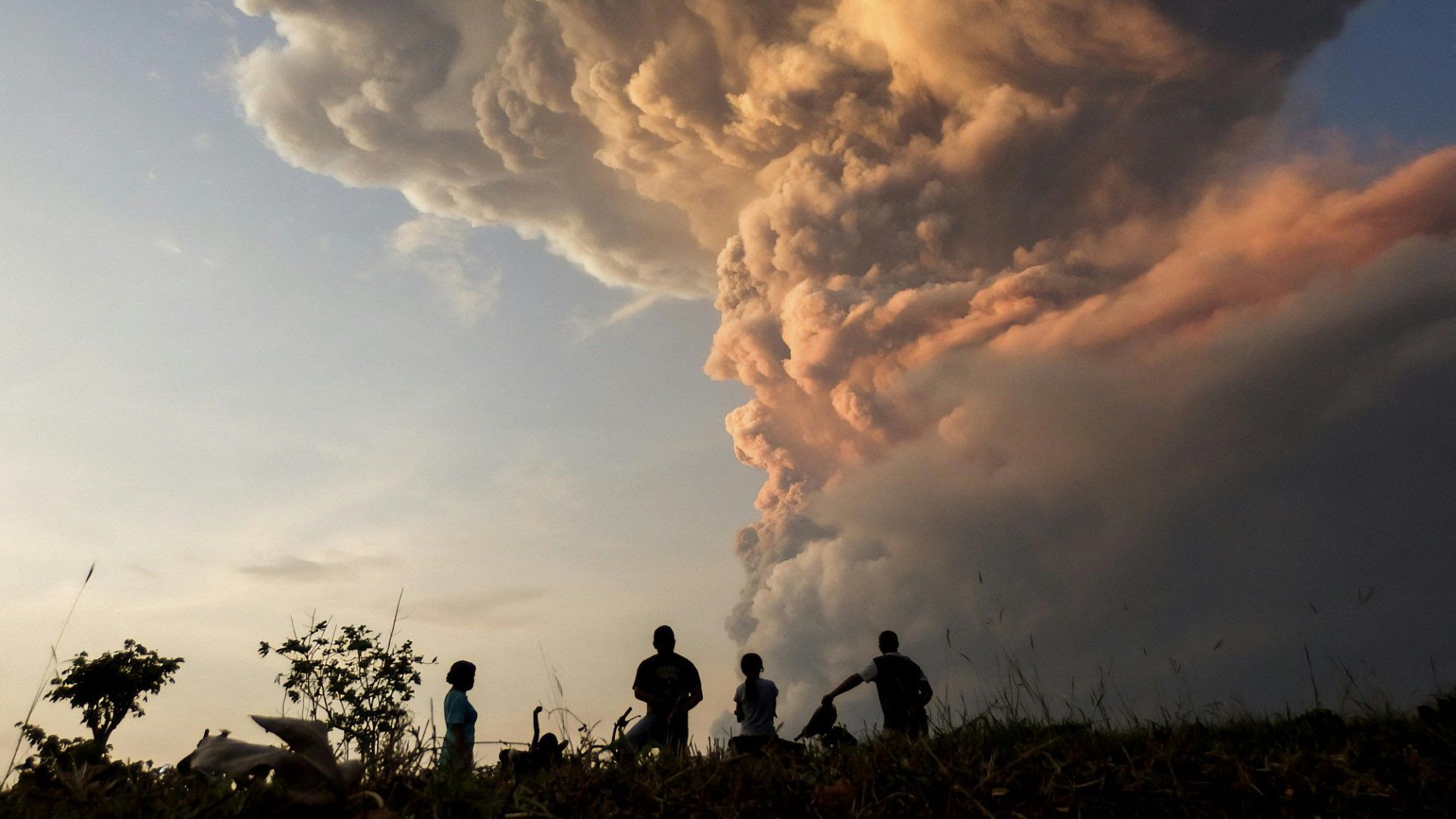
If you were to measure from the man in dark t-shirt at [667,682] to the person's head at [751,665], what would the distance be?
493 millimetres

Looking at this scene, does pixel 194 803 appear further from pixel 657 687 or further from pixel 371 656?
pixel 371 656

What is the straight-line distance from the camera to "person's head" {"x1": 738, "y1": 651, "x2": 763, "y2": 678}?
8.84 m

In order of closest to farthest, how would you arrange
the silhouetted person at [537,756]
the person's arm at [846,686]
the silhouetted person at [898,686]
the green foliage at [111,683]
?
the silhouetted person at [537,756]
the person's arm at [846,686]
the silhouetted person at [898,686]
the green foliage at [111,683]

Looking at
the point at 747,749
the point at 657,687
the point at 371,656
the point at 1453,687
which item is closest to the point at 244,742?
the point at 747,749

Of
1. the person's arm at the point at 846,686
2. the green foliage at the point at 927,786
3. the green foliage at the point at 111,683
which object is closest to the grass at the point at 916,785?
the green foliage at the point at 927,786

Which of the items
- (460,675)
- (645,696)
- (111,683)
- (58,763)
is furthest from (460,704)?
(111,683)

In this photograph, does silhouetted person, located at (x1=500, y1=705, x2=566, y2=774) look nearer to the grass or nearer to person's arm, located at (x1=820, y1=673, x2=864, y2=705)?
the grass

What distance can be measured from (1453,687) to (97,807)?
9.34 meters

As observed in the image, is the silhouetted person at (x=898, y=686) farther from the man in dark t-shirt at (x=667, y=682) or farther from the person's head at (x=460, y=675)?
the person's head at (x=460, y=675)

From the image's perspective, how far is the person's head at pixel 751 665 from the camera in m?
8.84

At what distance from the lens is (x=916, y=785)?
386cm

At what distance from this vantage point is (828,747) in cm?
507

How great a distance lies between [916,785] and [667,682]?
507 centimetres

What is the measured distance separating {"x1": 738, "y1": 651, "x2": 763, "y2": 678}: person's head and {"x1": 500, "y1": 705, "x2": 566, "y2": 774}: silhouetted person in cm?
508
